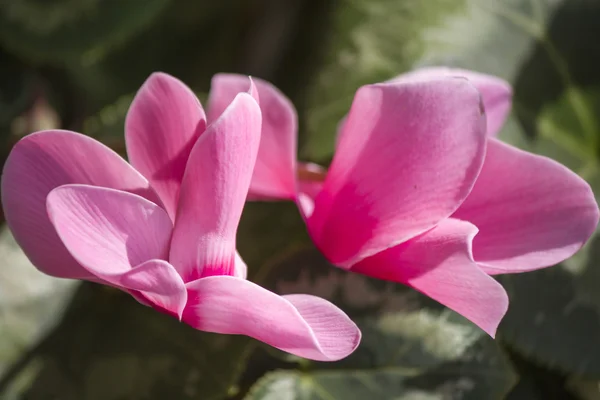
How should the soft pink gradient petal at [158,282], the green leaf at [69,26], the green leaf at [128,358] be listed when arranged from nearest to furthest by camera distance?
the soft pink gradient petal at [158,282]
the green leaf at [128,358]
the green leaf at [69,26]

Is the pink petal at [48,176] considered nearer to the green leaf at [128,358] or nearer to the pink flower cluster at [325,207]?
the pink flower cluster at [325,207]

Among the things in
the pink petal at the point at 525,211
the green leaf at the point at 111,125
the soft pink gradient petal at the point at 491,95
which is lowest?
the green leaf at the point at 111,125

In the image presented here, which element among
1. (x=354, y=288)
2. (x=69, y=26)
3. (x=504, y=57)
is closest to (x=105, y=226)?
(x=354, y=288)

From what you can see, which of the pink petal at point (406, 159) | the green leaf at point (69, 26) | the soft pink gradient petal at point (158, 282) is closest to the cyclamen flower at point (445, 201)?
the pink petal at point (406, 159)

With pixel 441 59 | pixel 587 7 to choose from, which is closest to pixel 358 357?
pixel 441 59

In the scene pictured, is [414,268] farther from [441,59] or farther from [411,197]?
[441,59]

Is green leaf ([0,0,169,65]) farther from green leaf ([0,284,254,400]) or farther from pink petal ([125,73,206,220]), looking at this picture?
pink petal ([125,73,206,220])
